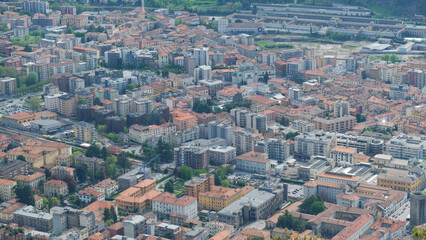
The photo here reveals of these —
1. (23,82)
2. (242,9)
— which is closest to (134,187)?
(23,82)

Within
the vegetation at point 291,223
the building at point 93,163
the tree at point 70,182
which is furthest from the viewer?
the building at point 93,163

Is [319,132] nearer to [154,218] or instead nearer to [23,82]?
[154,218]

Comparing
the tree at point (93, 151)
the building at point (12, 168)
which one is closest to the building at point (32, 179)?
the building at point (12, 168)

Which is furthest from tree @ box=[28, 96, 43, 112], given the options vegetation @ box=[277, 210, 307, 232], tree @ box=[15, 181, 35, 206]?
vegetation @ box=[277, 210, 307, 232]

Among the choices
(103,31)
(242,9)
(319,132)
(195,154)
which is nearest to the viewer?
(195,154)

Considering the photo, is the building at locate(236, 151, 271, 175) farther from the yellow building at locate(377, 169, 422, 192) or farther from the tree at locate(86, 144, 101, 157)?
the tree at locate(86, 144, 101, 157)

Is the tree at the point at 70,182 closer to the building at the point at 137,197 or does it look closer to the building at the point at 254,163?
the building at the point at 137,197
